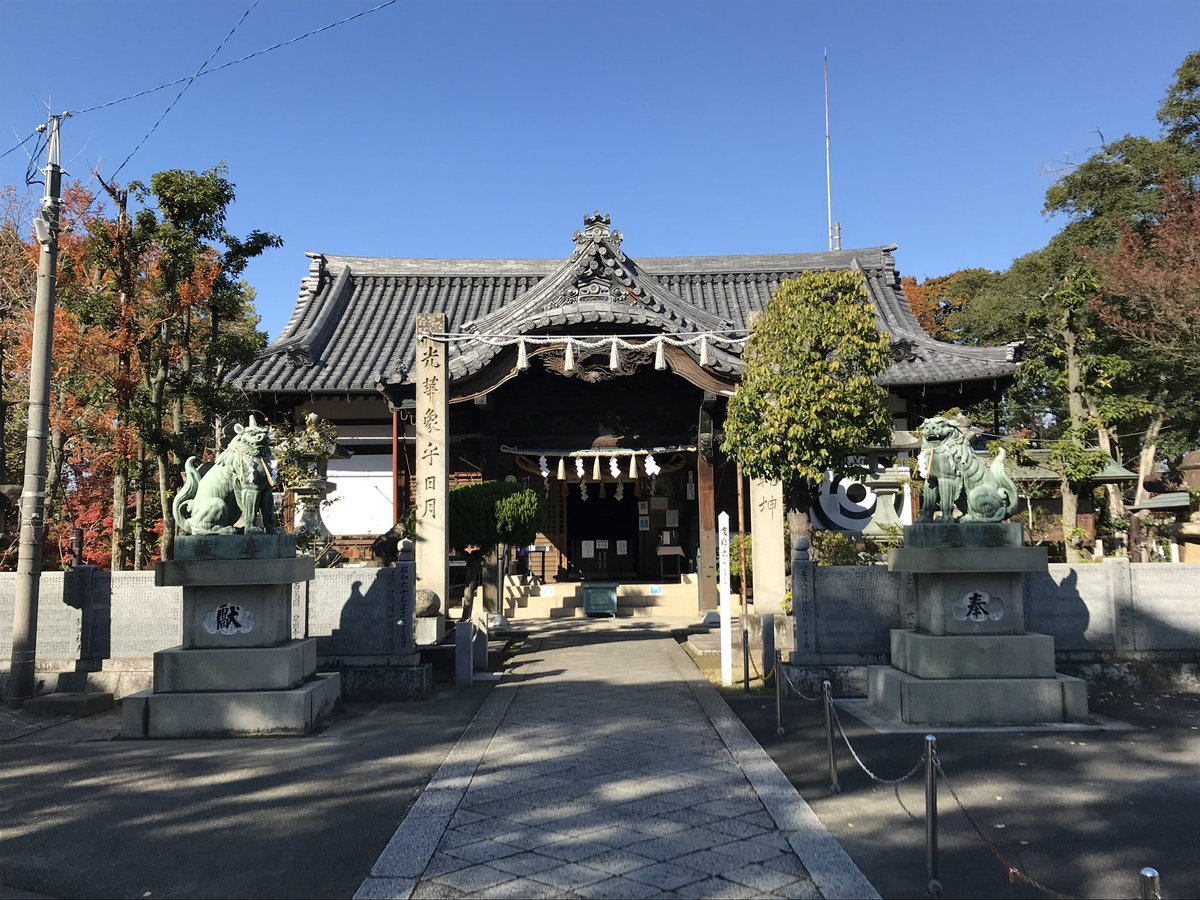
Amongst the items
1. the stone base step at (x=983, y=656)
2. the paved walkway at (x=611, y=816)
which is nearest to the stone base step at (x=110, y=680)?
the paved walkway at (x=611, y=816)

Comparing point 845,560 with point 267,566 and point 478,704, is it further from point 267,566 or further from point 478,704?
point 267,566

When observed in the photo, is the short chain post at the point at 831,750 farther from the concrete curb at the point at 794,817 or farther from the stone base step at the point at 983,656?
the stone base step at the point at 983,656

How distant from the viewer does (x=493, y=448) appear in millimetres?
18438

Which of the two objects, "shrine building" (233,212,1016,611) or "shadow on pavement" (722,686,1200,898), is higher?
"shrine building" (233,212,1016,611)

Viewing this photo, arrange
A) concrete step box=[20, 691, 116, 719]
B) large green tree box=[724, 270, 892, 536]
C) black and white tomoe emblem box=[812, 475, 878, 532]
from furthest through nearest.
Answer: black and white tomoe emblem box=[812, 475, 878, 532]
large green tree box=[724, 270, 892, 536]
concrete step box=[20, 691, 116, 719]

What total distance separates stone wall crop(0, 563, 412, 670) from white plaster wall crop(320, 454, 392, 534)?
323 inches

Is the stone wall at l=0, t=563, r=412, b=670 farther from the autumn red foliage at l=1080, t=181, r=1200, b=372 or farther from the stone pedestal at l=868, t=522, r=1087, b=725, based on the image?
the autumn red foliage at l=1080, t=181, r=1200, b=372

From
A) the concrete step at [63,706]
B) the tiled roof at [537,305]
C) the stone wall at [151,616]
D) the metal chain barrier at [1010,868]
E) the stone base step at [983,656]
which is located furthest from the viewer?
the tiled roof at [537,305]

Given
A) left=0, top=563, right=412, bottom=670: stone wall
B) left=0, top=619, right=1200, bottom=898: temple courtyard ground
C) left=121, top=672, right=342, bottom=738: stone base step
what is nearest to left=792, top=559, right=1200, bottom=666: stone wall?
left=0, top=619, right=1200, bottom=898: temple courtyard ground

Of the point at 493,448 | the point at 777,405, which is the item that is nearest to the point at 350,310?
the point at 493,448

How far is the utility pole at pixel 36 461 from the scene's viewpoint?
32.1 ft

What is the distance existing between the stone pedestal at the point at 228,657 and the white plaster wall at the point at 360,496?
1017 centimetres

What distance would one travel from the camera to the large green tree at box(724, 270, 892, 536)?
11.4m

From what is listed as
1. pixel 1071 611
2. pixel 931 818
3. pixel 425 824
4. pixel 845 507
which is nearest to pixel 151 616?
pixel 425 824
